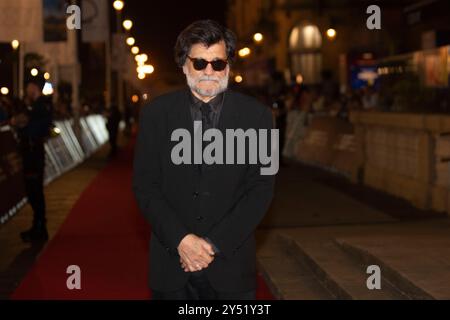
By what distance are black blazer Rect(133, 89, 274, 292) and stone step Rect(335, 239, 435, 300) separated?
3.43 meters

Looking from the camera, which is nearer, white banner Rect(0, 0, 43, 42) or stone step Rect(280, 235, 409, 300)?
stone step Rect(280, 235, 409, 300)

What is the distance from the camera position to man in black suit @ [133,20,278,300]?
4625 mm

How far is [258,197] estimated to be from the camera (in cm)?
467

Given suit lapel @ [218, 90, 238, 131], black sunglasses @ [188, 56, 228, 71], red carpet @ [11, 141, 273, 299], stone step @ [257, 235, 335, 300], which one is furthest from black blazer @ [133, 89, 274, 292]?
red carpet @ [11, 141, 273, 299]

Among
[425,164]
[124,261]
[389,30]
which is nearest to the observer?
[124,261]

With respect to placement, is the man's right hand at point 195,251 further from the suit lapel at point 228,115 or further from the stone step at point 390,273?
the stone step at point 390,273

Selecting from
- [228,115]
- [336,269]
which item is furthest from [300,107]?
[228,115]

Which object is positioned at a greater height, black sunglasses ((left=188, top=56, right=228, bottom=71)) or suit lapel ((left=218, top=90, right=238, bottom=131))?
black sunglasses ((left=188, top=56, right=228, bottom=71))

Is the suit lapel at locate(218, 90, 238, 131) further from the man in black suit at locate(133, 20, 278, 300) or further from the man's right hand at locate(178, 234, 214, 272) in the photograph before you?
the man's right hand at locate(178, 234, 214, 272)

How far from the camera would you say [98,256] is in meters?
11.8
